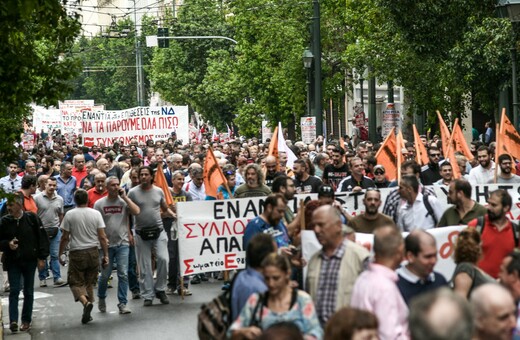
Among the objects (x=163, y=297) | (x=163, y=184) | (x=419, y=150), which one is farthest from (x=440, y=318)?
(x=419, y=150)

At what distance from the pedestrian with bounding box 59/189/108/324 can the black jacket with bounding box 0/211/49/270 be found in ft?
1.37

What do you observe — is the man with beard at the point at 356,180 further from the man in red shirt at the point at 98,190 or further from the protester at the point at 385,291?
the protester at the point at 385,291

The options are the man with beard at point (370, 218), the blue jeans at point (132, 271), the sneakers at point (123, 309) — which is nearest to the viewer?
the man with beard at point (370, 218)

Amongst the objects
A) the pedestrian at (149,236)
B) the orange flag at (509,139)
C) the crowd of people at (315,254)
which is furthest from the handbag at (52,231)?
the orange flag at (509,139)

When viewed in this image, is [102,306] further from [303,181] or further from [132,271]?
[303,181]

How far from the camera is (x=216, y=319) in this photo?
26.7ft

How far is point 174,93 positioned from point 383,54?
40237 millimetres

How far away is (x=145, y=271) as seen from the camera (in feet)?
52.6

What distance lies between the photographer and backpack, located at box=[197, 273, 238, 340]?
319 inches

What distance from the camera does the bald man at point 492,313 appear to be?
546 centimetres

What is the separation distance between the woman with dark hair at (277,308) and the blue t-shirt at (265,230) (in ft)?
10.5

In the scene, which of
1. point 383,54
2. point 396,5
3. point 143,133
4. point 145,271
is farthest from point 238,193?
point 143,133

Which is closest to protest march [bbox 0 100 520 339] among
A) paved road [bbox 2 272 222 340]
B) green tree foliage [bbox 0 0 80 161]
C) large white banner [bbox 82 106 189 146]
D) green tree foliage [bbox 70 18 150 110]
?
paved road [bbox 2 272 222 340]

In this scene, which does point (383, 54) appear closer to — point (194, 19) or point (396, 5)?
point (396, 5)
